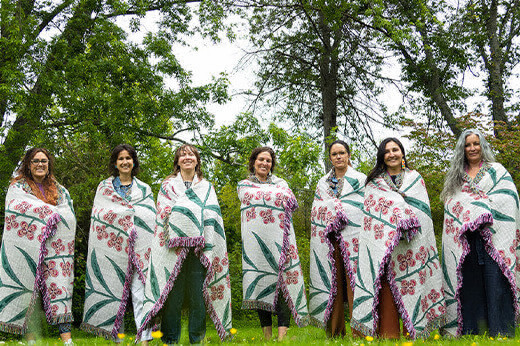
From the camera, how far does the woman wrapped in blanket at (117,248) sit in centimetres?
521

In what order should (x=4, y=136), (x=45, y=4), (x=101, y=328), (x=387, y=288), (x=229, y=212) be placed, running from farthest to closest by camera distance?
(x=229, y=212)
(x=45, y=4)
(x=4, y=136)
(x=101, y=328)
(x=387, y=288)

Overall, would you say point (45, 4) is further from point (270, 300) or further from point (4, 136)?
point (270, 300)

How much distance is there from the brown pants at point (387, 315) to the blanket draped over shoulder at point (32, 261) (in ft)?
10.5

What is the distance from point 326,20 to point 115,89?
197 inches

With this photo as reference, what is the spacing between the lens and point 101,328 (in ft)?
17.1

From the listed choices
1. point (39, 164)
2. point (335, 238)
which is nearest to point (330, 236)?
point (335, 238)

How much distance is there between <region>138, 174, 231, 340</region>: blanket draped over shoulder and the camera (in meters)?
4.45

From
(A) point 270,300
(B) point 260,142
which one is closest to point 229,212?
(B) point 260,142

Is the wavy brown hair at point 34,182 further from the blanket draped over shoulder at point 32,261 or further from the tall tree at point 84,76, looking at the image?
the tall tree at point 84,76

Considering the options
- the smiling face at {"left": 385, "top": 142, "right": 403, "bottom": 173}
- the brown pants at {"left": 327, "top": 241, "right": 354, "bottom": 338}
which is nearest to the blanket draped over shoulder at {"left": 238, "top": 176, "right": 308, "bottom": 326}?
the brown pants at {"left": 327, "top": 241, "right": 354, "bottom": 338}

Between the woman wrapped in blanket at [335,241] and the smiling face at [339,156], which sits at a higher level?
the smiling face at [339,156]

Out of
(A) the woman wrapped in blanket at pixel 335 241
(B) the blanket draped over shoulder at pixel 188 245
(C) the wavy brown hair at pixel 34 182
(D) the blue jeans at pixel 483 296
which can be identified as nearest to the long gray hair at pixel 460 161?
(D) the blue jeans at pixel 483 296

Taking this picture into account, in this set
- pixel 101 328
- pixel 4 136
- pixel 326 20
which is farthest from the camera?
pixel 326 20

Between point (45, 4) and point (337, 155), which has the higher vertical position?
point (45, 4)
